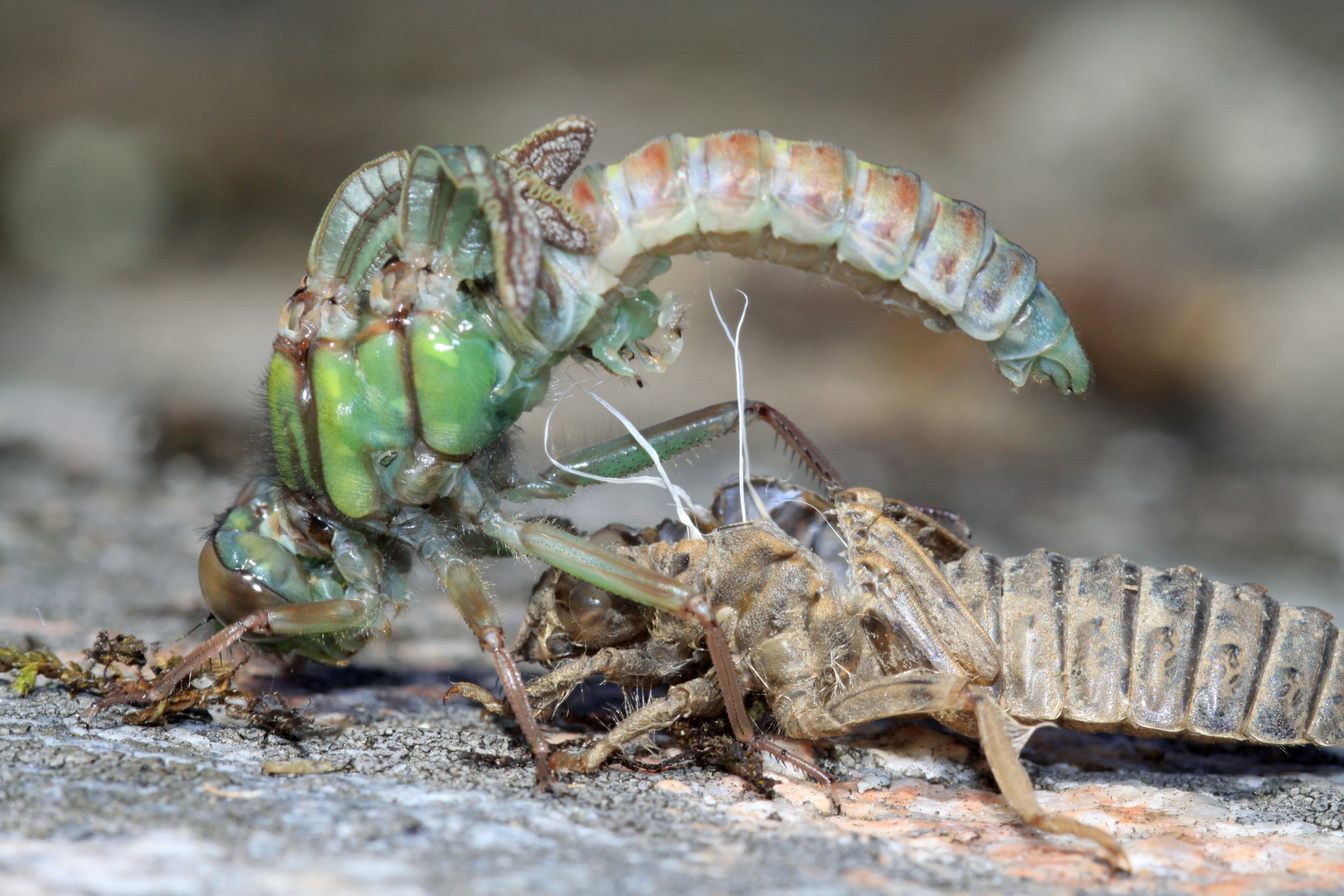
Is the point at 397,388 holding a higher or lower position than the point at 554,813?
higher

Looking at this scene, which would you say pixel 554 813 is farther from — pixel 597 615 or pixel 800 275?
pixel 800 275

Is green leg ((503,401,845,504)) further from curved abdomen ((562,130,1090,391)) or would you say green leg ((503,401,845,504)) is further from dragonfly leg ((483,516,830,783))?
curved abdomen ((562,130,1090,391))

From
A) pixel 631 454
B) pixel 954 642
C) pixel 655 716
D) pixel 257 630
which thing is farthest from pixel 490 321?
pixel 954 642

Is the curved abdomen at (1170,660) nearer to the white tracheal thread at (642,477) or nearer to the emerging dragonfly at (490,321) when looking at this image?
the emerging dragonfly at (490,321)

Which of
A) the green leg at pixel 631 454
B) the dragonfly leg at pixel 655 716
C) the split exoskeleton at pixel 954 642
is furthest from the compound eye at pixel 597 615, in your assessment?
the green leg at pixel 631 454

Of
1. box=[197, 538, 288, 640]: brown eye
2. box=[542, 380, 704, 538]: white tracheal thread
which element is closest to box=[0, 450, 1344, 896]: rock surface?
box=[197, 538, 288, 640]: brown eye
